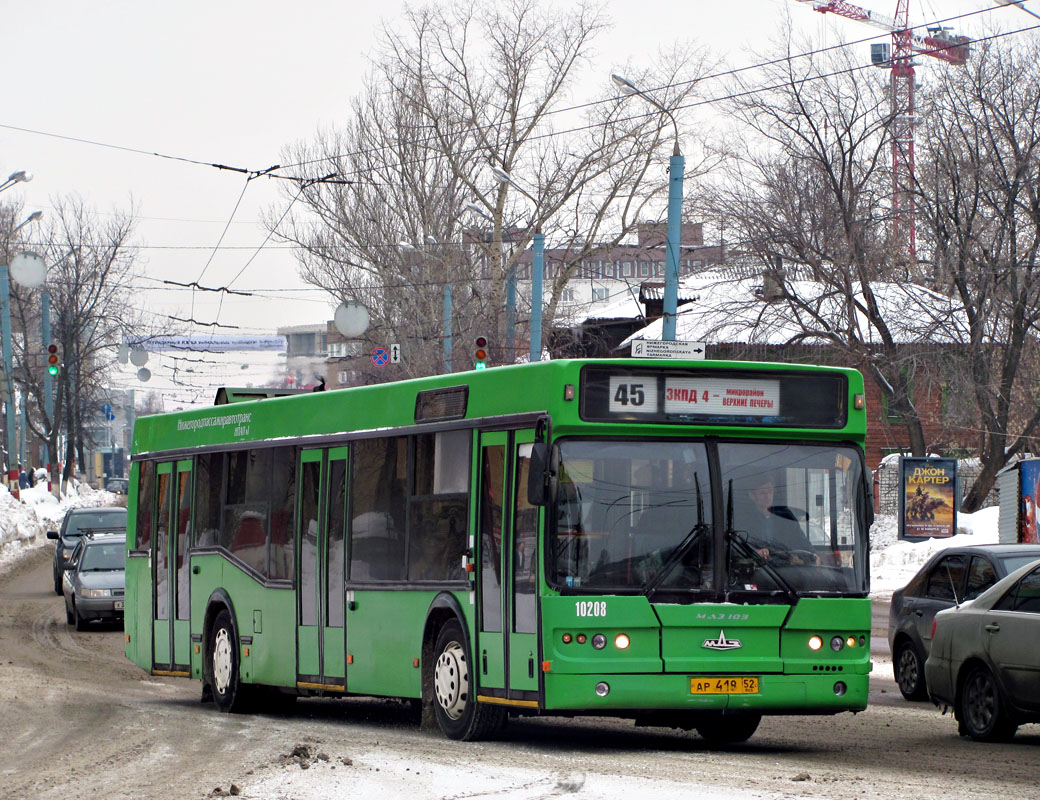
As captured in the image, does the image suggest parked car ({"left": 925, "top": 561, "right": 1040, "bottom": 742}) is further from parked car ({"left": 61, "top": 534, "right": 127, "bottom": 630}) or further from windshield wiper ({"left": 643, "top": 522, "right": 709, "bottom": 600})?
parked car ({"left": 61, "top": 534, "right": 127, "bottom": 630})

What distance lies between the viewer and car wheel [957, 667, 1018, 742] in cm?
1077

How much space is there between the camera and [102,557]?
973 inches

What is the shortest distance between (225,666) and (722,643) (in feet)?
20.2

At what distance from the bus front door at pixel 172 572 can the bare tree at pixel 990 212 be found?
78.0ft

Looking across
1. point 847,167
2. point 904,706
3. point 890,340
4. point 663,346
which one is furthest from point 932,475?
point 904,706

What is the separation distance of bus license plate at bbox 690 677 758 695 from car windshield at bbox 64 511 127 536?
22.3 meters

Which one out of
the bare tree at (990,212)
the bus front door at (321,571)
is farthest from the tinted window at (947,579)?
the bare tree at (990,212)

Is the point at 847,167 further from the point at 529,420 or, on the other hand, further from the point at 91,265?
the point at 91,265

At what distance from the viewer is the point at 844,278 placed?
37.6 meters

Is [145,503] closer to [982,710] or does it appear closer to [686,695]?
[686,695]

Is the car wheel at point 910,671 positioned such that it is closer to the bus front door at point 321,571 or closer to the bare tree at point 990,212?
the bus front door at point 321,571

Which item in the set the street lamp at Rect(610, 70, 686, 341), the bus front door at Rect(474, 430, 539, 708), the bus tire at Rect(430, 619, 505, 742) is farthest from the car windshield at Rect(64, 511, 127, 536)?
the bus front door at Rect(474, 430, 539, 708)

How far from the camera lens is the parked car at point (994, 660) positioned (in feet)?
34.4

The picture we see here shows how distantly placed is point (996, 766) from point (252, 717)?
6641 mm
